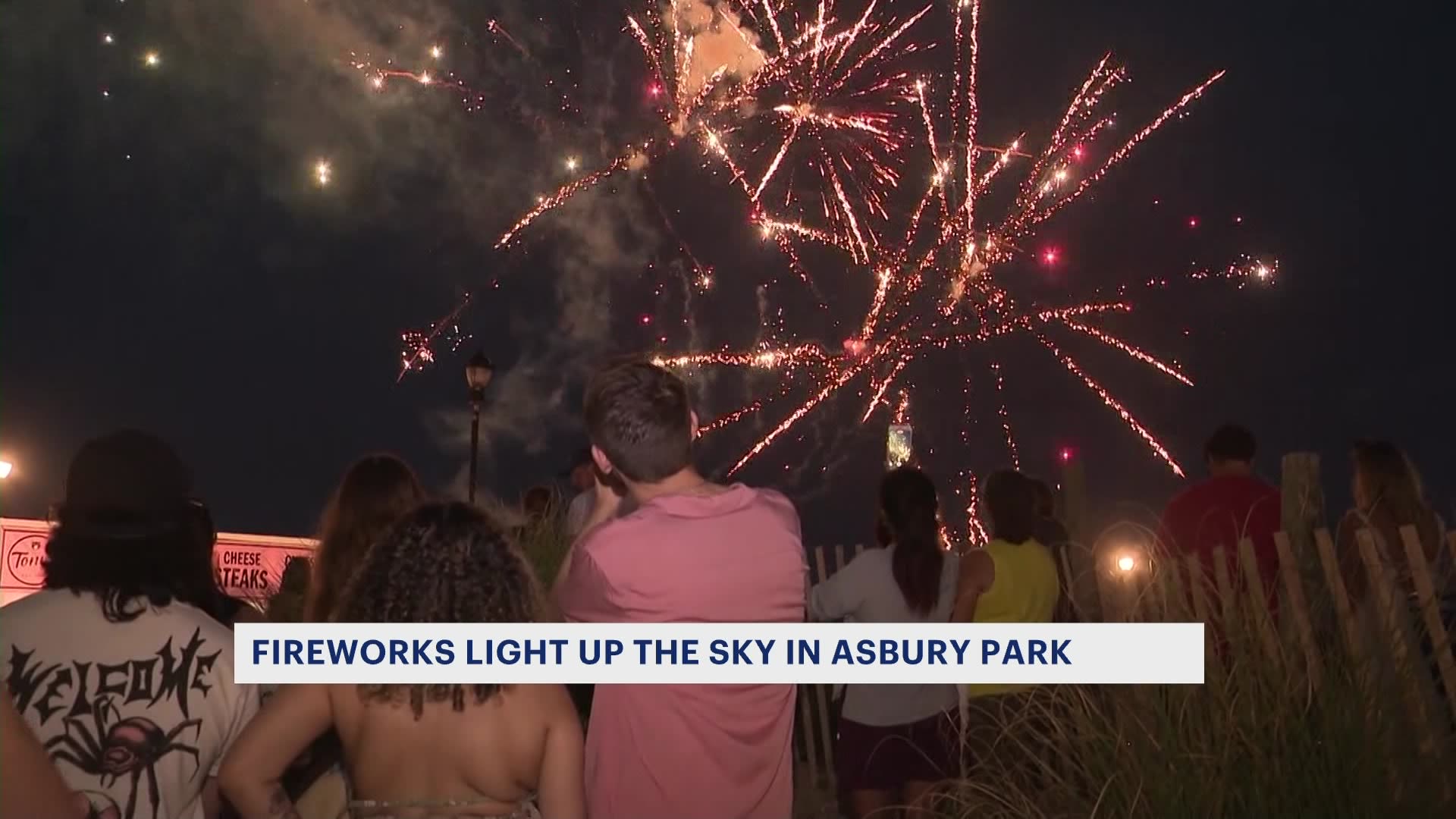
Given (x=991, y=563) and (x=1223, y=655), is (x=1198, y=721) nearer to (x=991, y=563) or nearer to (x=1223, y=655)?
(x=1223, y=655)

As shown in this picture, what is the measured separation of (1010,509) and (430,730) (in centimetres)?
337

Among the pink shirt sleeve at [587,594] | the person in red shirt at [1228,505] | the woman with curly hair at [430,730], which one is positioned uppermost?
the person in red shirt at [1228,505]

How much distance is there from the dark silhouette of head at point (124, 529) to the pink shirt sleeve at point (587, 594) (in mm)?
945

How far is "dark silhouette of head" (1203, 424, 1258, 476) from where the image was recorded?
6309 millimetres

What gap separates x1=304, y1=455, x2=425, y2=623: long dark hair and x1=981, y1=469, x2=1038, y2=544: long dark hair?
2.68 m

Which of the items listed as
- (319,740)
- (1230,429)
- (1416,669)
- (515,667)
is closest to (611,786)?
(515,667)

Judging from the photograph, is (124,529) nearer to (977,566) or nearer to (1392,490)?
(977,566)

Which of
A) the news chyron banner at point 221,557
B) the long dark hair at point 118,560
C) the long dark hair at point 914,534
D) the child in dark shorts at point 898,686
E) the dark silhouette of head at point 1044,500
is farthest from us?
the news chyron banner at point 221,557

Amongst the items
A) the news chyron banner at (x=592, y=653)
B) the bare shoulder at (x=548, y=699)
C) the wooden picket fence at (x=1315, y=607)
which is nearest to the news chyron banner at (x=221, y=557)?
the news chyron banner at (x=592, y=653)

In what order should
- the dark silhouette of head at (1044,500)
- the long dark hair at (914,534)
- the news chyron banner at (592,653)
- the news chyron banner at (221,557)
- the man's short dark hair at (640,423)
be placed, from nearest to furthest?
the news chyron banner at (592,653) → the man's short dark hair at (640,423) → the long dark hair at (914,534) → the dark silhouette of head at (1044,500) → the news chyron banner at (221,557)

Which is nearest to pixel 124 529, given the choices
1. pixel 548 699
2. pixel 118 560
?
pixel 118 560

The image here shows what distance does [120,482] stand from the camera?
317 centimetres

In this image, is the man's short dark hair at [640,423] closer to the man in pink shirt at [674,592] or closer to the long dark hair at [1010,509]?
the man in pink shirt at [674,592]

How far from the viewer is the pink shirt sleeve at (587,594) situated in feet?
10.2
